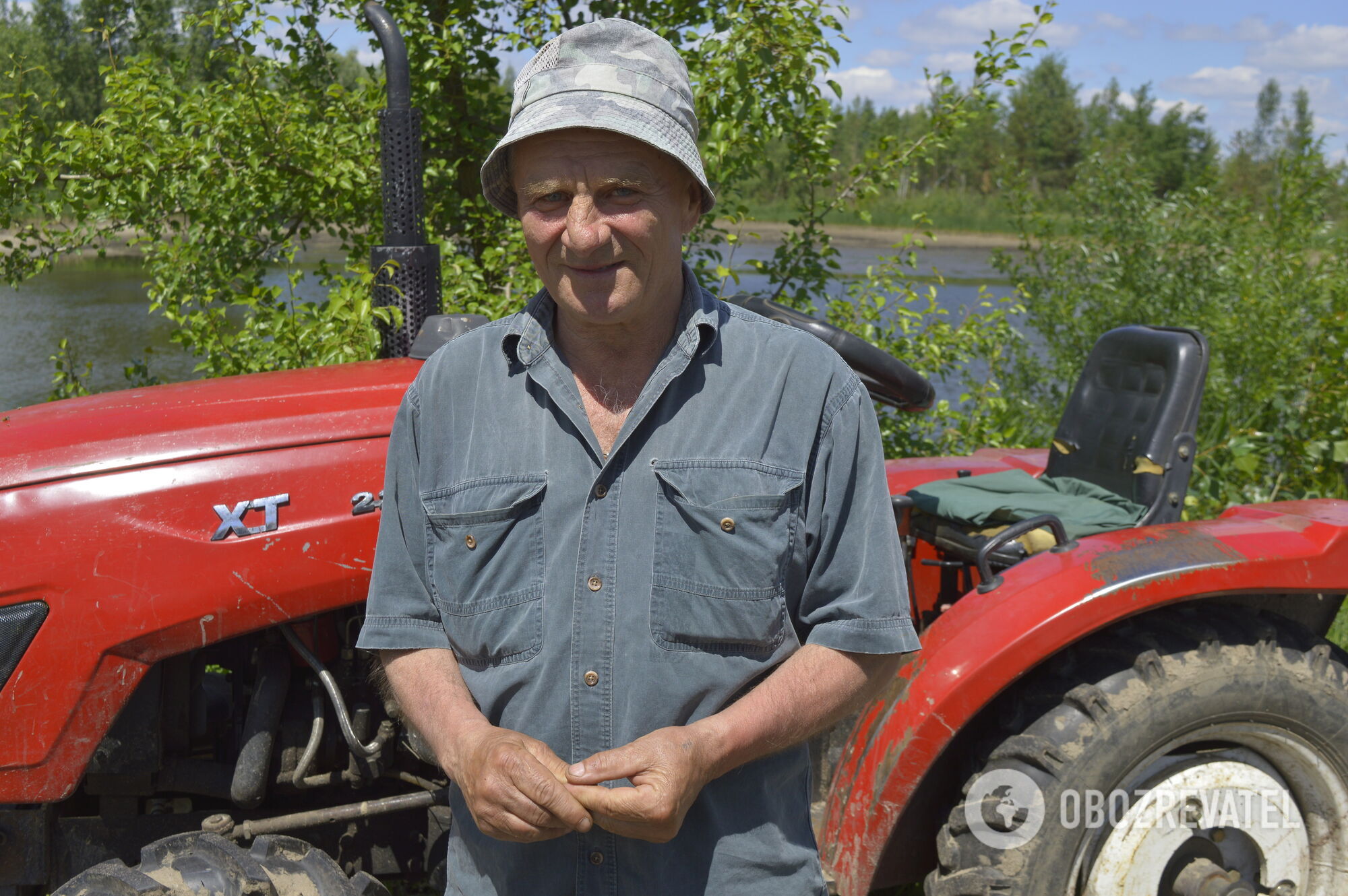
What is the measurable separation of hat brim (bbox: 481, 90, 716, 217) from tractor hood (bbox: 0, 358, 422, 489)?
2.41ft

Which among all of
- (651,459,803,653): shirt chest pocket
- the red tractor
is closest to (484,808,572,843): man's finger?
(651,459,803,653): shirt chest pocket

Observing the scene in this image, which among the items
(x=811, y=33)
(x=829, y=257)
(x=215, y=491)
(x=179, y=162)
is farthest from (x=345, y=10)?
(x=215, y=491)

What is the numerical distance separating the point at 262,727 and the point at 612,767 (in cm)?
94

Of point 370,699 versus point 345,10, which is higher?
point 345,10

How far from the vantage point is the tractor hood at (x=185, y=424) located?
6.05 feet

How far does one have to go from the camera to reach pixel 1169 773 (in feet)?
7.54

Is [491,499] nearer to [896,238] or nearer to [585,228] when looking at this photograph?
[585,228]

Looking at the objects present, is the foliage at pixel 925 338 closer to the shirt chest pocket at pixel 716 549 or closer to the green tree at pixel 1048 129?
the shirt chest pocket at pixel 716 549

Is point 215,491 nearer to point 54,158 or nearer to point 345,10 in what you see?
point 54,158

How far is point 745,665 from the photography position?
139 centimetres

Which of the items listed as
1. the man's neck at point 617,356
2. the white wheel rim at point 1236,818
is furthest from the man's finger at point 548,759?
the white wheel rim at point 1236,818

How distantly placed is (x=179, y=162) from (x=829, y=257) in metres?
2.36

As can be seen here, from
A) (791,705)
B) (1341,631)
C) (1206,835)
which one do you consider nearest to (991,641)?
(1206,835)

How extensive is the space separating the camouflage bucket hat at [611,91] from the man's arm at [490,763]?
69cm
